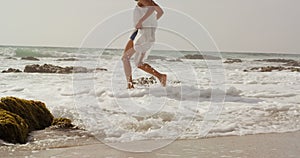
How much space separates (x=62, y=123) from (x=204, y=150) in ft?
4.96

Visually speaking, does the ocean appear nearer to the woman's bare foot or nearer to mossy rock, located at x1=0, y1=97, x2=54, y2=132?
the woman's bare foot

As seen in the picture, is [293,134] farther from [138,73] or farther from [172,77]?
[138,73]

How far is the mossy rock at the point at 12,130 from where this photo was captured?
3080 mm

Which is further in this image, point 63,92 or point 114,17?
point 63,92

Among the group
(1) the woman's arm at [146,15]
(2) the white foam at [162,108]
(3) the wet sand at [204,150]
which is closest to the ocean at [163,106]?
(2) the white foam at [162,108]

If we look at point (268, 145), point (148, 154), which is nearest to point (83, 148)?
point (148, 154)

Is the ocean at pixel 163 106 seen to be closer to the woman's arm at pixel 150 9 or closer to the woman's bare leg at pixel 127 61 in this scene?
the woman's bare leg at pixel 127 61

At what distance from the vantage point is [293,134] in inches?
148

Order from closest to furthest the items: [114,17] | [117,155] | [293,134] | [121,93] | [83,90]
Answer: [117,155] → [114,17] → [293,134] → [83,90] → [121,93]

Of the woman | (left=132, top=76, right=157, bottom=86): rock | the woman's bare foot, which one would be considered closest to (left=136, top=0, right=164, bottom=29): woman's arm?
the woman

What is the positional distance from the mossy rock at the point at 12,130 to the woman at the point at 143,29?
1806 millimetres

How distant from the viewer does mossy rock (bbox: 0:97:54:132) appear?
12.0 ft

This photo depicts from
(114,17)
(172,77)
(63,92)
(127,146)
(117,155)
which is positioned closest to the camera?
(117,155)

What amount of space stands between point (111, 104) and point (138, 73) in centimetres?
174
